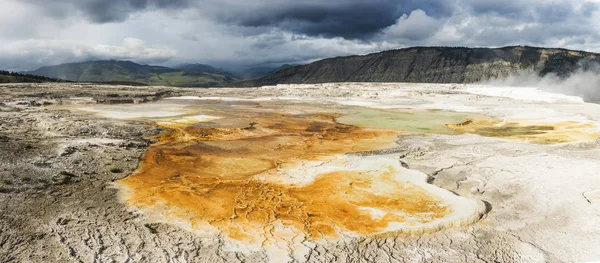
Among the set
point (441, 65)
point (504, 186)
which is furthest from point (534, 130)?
point (441, 65)

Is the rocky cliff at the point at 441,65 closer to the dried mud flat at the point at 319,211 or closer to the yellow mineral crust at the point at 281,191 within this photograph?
the dried mud flat at the point at 319,211

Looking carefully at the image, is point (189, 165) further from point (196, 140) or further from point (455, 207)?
point (455, 207)

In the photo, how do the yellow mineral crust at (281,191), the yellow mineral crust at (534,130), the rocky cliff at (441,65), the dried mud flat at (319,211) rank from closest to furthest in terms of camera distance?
1. the dried mud flat at (319,211)
2. the yellow mineral crust at (281,191)
3. the yellow mineral crust at (534,130)
4. the rocky cliff at (441,65)

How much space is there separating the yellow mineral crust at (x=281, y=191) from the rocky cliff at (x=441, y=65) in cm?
7724

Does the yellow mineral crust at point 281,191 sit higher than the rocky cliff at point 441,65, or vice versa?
the rocky cliff at point 441,65

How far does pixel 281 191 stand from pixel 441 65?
3504 inches

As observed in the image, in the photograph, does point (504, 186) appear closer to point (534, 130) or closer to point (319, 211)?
point (319, 211)

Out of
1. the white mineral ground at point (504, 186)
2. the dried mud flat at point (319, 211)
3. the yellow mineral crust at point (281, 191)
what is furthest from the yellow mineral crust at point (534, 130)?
the yellow mineral crust at point (281, 191)

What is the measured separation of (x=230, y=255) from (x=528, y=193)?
7333 mm

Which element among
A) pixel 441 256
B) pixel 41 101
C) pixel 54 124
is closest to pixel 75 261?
pixel 441 256

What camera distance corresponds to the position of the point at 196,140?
15695 mm

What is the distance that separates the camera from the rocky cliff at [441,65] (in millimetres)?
76125

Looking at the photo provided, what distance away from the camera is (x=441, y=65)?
8944cm

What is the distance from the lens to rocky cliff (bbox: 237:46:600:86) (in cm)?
7612
